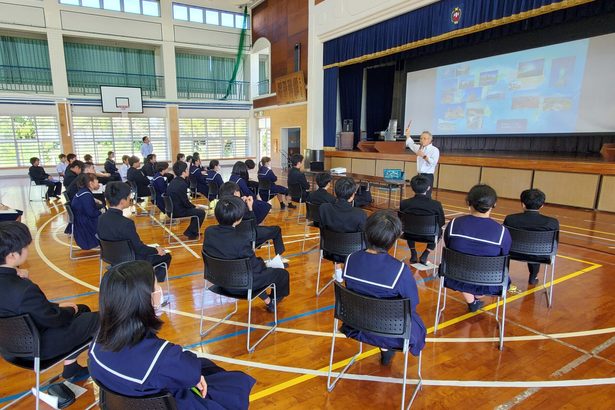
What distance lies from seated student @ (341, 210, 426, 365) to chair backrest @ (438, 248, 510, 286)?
74 centimetres

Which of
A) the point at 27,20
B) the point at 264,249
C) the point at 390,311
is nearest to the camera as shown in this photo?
the point at 390,311

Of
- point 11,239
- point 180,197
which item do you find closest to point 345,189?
point 11,239

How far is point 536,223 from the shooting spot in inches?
130

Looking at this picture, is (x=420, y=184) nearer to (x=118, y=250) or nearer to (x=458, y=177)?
(x=118, y=250)

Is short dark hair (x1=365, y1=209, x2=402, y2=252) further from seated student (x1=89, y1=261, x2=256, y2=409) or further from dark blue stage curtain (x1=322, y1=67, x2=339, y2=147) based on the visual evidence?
dark blue stage curtain (x1=322, y1=67, x2=339, y2=147)

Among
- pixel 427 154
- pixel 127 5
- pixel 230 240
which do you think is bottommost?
pixel 230 240

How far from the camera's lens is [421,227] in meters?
3.83

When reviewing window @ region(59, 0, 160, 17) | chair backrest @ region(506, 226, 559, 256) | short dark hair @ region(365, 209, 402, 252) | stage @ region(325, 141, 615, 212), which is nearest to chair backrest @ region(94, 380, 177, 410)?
short dark hair @ region(365, 209, 402, 252)

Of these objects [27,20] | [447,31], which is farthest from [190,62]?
[447,31]

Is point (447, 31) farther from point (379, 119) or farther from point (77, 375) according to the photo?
point (77, 375)

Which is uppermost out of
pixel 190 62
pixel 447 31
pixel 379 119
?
pixel 190 62

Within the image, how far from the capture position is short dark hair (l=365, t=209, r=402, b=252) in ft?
6.61

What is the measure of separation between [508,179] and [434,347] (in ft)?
22.7

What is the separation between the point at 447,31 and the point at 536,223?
6.12 meters
